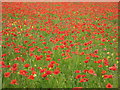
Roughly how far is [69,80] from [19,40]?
3.21 meters

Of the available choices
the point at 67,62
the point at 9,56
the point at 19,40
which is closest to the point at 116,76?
the point at 67,62

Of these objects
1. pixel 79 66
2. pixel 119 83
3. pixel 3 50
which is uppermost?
pixel 3 50

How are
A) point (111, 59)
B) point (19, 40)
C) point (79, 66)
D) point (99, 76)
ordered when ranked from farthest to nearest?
point (19, 40) → point (111, 59) → point (79, 66) → point (99, 76)

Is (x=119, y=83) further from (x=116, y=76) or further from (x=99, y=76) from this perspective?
(x=99, y=76)

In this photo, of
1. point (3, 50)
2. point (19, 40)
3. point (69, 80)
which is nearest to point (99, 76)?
point (69, 80)

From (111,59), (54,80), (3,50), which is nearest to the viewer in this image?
(54,80)

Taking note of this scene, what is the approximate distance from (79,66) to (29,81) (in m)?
1.30

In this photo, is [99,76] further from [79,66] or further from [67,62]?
[67,62]

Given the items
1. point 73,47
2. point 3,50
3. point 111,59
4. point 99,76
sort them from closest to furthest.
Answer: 1. point 99,76
2. point 111,59
3. point 3,50
4. point 73,47

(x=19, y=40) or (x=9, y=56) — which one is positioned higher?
(x=19, y=40)

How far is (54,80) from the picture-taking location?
3.81 metres

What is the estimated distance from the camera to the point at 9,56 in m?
5.21

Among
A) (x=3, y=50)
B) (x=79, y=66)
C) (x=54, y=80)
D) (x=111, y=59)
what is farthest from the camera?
(x=3, y=50)

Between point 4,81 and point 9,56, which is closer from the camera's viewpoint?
point 4,81
